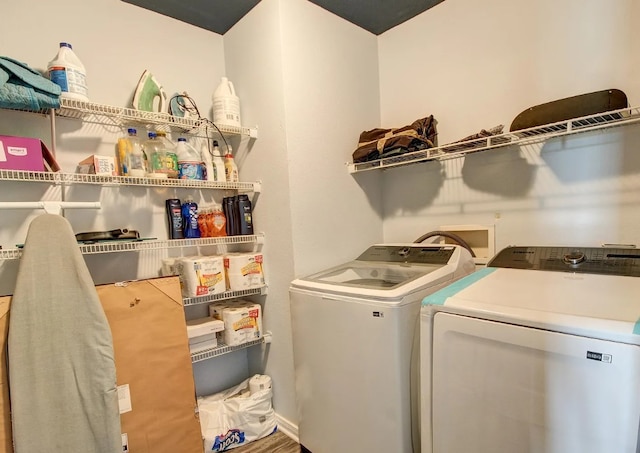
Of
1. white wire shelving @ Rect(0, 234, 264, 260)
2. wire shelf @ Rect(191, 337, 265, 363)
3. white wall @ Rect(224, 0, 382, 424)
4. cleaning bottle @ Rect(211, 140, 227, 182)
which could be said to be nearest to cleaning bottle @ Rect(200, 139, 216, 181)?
cleaning bottle @ Rect(211, 140, 227, 182)

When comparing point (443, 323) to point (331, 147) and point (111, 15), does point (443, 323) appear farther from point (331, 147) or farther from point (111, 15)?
point (111, 15)

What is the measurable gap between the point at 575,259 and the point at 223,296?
167 cm

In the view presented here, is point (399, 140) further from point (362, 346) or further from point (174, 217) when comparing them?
point (174, 217)

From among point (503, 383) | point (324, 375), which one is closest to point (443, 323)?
point (503, 383)

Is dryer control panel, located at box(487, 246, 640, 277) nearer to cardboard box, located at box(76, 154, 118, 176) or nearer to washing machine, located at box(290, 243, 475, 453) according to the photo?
washing machine, located at box(290, 243, 475, 453)

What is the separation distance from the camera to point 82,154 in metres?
1.66

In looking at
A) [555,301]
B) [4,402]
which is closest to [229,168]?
[4,402]

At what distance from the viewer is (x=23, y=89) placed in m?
1.24

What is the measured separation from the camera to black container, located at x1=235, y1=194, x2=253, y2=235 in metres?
1.96

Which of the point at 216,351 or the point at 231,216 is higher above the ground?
the point at 231,216

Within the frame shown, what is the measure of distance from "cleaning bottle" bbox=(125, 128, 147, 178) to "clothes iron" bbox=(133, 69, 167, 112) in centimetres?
18

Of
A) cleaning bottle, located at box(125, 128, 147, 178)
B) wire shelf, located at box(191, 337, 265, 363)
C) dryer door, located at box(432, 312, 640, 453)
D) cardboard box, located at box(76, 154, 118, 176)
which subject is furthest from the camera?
wire shelf, located at box(191, 337, 265, 363)

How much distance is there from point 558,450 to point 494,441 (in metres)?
0.17

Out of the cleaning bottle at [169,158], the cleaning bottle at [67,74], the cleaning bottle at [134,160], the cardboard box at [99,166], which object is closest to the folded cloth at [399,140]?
the cleaning bottle at [169,158]
